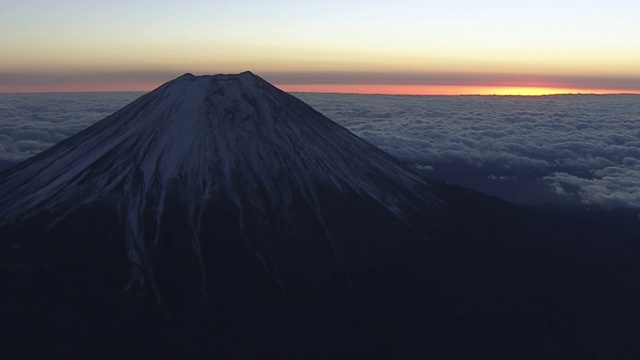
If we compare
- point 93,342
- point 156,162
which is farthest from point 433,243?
point 93,342

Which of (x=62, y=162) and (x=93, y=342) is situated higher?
(x=62, y=162)

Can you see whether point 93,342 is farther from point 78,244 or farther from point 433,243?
point 433,243

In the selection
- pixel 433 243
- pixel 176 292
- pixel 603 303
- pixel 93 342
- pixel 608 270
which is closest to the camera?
pixel 93 342

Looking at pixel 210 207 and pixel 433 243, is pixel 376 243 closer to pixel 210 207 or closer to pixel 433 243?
pixel 433 243

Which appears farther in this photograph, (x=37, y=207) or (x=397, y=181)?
(x=397, y=181)

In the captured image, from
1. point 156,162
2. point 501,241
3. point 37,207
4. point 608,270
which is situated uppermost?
point 156,162

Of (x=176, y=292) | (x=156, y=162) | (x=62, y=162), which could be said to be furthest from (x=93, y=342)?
(x=62, y=162)

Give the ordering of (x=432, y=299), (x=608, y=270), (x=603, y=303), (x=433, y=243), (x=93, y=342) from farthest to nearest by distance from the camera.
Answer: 1. (x=608, y=270)
2. (x=603, y=303)
3. (x=433, y=243)
4. (x=432, y=299)
5. (x=93, y=342)
